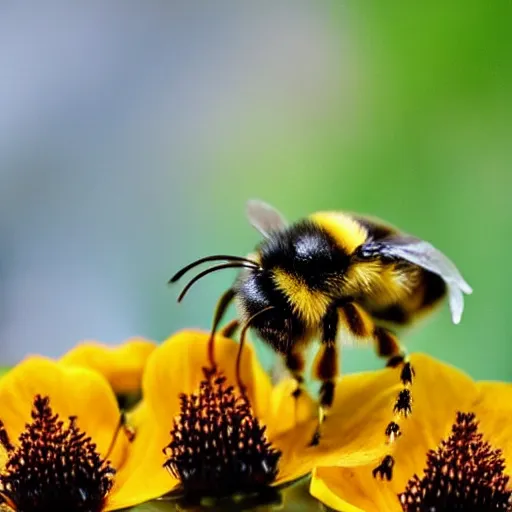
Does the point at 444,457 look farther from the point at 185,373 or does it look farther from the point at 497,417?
the point at 185,373

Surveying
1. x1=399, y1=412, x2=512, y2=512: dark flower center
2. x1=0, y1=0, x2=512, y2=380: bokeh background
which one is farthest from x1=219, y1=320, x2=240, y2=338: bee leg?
x1=0, y1=0, x2=512, y2=380: bokeh background

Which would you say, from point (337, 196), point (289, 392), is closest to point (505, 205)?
point (337, 196)

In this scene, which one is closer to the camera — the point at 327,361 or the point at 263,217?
the point at 327,361

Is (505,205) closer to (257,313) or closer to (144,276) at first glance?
(144,276)

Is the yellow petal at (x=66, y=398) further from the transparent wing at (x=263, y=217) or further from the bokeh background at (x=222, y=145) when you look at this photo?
the bokeh background at (x=222, y=145)

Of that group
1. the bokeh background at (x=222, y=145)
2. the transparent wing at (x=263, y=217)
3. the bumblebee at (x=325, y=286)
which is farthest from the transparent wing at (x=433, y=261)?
the bokeh background at (x=222, y=145)

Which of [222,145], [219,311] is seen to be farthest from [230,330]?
[222,145]

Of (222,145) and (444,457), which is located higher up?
(222,145)

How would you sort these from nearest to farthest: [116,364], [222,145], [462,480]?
[462,480] → [116,364] → [222,145]
